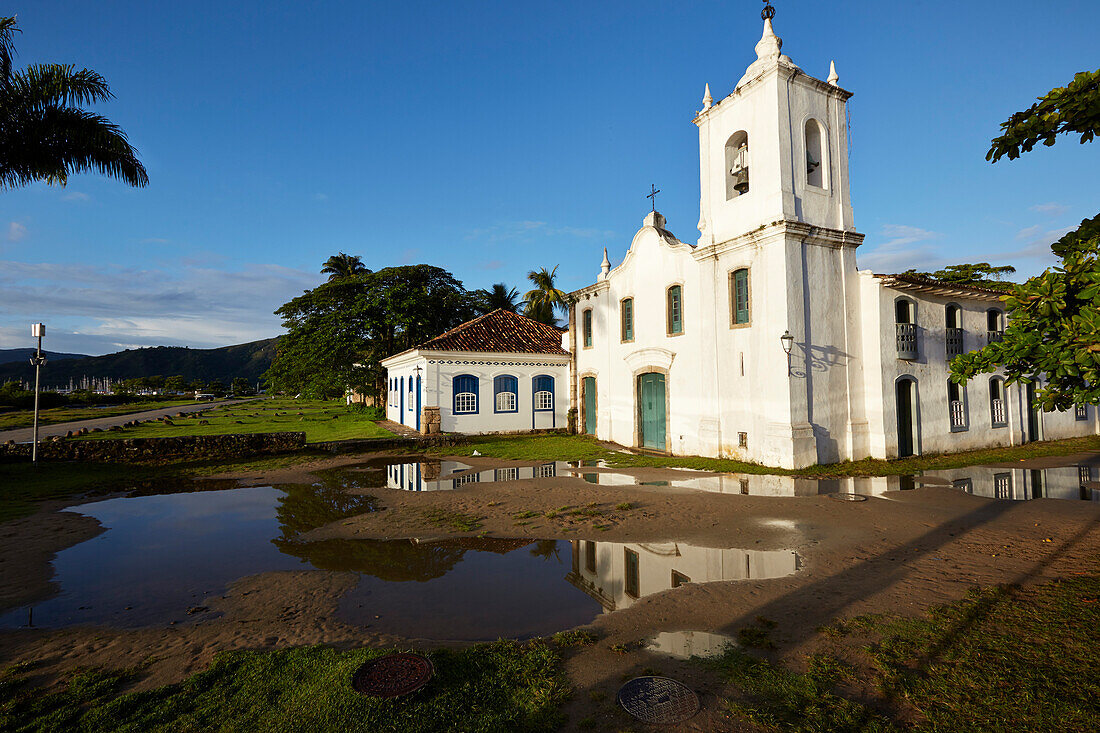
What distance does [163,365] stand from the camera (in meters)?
132

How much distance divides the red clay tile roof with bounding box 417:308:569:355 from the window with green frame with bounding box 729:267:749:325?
1042 cm

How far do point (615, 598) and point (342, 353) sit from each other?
101ft

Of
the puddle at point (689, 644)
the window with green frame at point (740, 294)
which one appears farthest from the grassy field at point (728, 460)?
the puddle at point (689, 644)

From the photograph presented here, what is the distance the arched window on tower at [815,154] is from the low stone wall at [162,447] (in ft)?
60.9

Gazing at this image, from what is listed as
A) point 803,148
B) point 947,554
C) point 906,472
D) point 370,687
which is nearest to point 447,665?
point 370,687

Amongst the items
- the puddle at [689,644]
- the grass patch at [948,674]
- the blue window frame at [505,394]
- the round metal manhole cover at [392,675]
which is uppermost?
the blue window frame at [505,394]

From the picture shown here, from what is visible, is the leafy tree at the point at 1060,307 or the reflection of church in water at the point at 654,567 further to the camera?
the reflection of church in water at the point at 654,567

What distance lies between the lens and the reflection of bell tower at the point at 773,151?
13.3 meters

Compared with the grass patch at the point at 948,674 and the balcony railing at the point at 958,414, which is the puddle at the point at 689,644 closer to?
the grass patch at the point at 948,674

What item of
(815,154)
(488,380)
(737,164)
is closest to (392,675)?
(737,164)

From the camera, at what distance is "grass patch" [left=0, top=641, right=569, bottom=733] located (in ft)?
10.6

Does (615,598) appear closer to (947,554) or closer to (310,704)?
(310,704)

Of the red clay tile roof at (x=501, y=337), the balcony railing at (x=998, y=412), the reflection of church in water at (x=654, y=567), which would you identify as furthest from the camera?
the red clay tile roof at (x=501, y=337)

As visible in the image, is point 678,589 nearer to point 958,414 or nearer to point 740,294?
point 740,294
